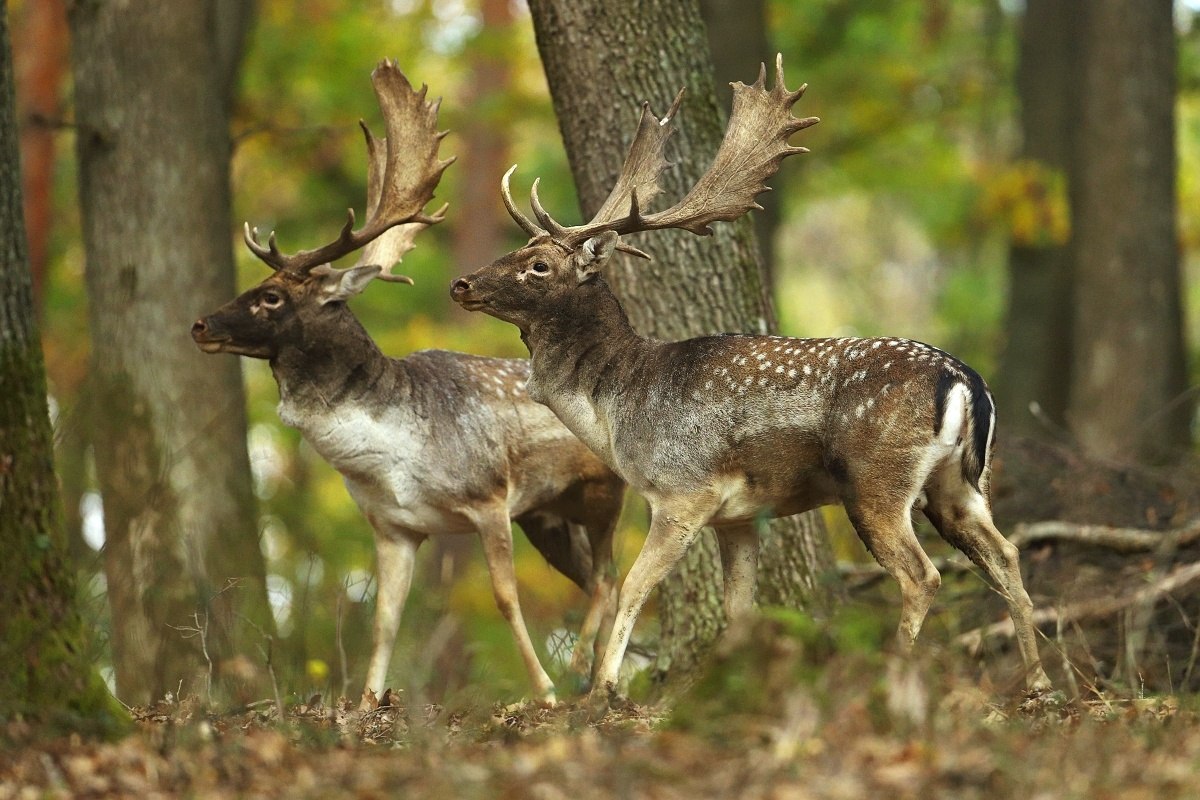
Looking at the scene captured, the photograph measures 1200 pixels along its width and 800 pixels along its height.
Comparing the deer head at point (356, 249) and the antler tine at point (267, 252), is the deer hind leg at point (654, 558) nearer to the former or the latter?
the deer head at point (356, 249)

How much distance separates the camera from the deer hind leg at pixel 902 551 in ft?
22.4

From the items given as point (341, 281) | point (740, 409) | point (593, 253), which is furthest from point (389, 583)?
point (740, 409)

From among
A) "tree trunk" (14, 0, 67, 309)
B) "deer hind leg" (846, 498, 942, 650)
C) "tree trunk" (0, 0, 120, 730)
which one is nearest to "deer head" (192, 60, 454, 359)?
"tree trunk" (0, 0, 120, 730)

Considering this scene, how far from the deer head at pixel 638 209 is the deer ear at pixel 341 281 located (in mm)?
952

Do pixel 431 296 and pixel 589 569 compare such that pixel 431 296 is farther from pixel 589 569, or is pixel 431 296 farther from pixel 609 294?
pixel 609 294

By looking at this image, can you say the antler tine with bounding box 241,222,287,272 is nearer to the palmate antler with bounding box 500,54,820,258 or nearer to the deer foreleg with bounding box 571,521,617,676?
the palmate antler with bounding box 500,54,820,258

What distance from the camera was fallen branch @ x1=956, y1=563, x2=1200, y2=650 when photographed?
28.8 feet

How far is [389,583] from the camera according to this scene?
28.5 feet

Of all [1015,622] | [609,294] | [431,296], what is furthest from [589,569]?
[431,296]

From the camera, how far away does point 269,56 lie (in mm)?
20328

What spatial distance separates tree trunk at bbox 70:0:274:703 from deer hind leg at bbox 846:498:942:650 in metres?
5.08

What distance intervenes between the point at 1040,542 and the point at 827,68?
10.6 metres

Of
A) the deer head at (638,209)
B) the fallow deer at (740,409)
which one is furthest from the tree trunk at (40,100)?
the fallow deer at (740,409)

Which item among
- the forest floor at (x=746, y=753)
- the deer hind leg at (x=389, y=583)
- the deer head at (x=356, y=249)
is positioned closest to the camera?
the forest floor at (x=746, y=753)
